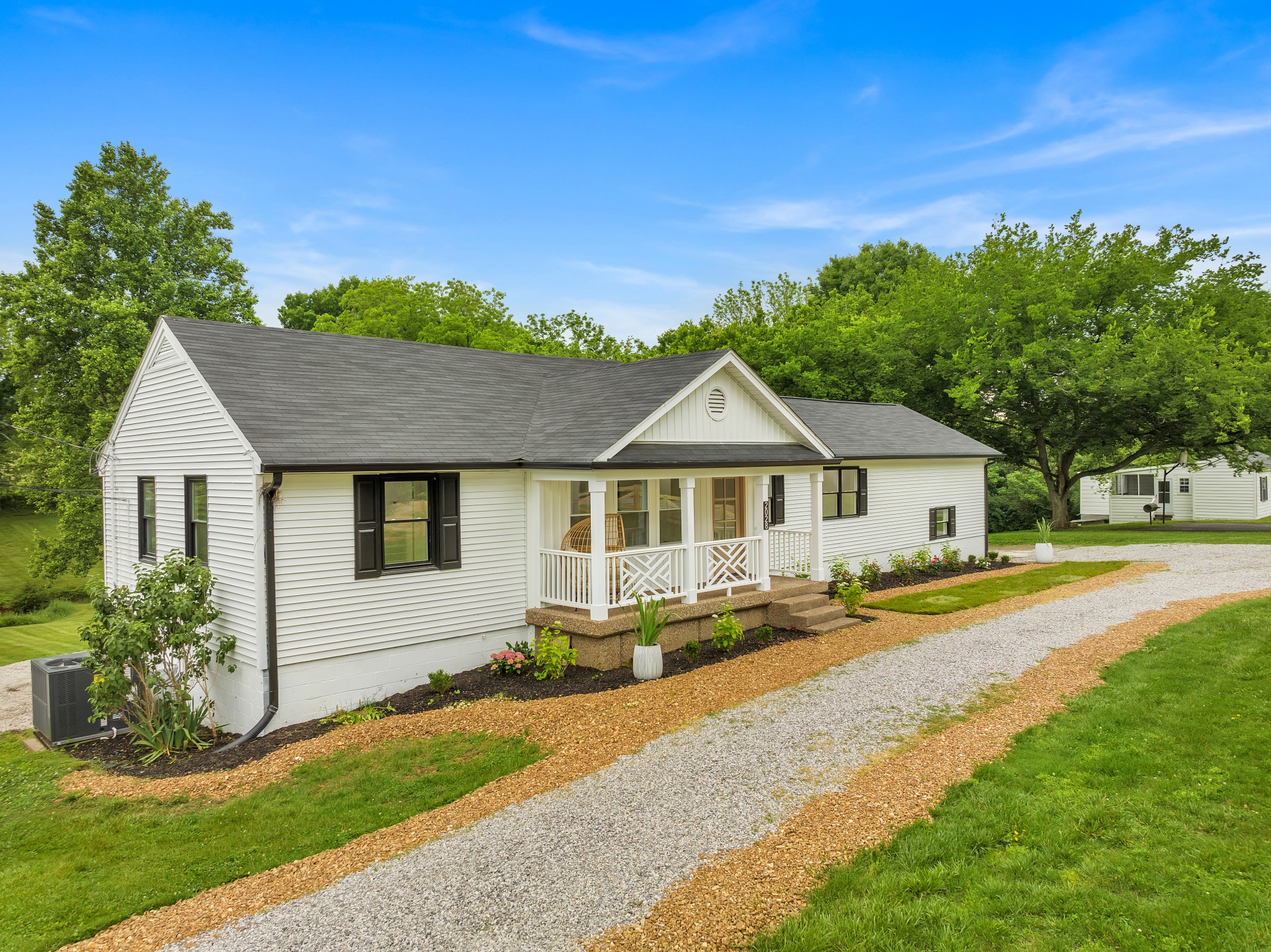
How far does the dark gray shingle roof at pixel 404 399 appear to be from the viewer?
1071cm

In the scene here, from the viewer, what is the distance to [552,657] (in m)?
11.4

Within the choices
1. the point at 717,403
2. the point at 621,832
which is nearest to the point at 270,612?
the point at 621,832

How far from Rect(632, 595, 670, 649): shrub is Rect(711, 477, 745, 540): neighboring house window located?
13.6 ft

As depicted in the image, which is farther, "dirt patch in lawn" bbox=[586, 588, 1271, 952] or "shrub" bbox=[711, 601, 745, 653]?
"shrub" bbox=[711, 601, 745, 653]

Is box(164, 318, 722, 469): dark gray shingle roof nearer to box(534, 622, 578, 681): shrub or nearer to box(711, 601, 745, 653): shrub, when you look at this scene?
box(534, 622, 578, 681): shrub

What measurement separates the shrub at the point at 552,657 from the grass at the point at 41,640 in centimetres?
1546

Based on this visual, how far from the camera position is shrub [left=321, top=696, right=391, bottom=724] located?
10.2 metres

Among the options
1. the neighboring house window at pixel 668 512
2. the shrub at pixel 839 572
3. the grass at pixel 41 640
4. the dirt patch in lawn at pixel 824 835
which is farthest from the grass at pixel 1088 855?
the grass at pixel 41 640

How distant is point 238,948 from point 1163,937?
6.00m

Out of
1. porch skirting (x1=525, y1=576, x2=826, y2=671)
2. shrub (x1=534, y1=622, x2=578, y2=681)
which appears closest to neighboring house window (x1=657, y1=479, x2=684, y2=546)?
porch skirting (x1=525, y1=576, x2=826, y2=671)

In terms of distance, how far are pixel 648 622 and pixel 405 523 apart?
4.19 meters

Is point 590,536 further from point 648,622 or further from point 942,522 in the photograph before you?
point 942,522

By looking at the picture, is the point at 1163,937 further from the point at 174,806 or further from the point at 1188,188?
the point at 1188,188

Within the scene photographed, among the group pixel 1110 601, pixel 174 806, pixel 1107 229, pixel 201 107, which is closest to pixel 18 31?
pixel 201 107
